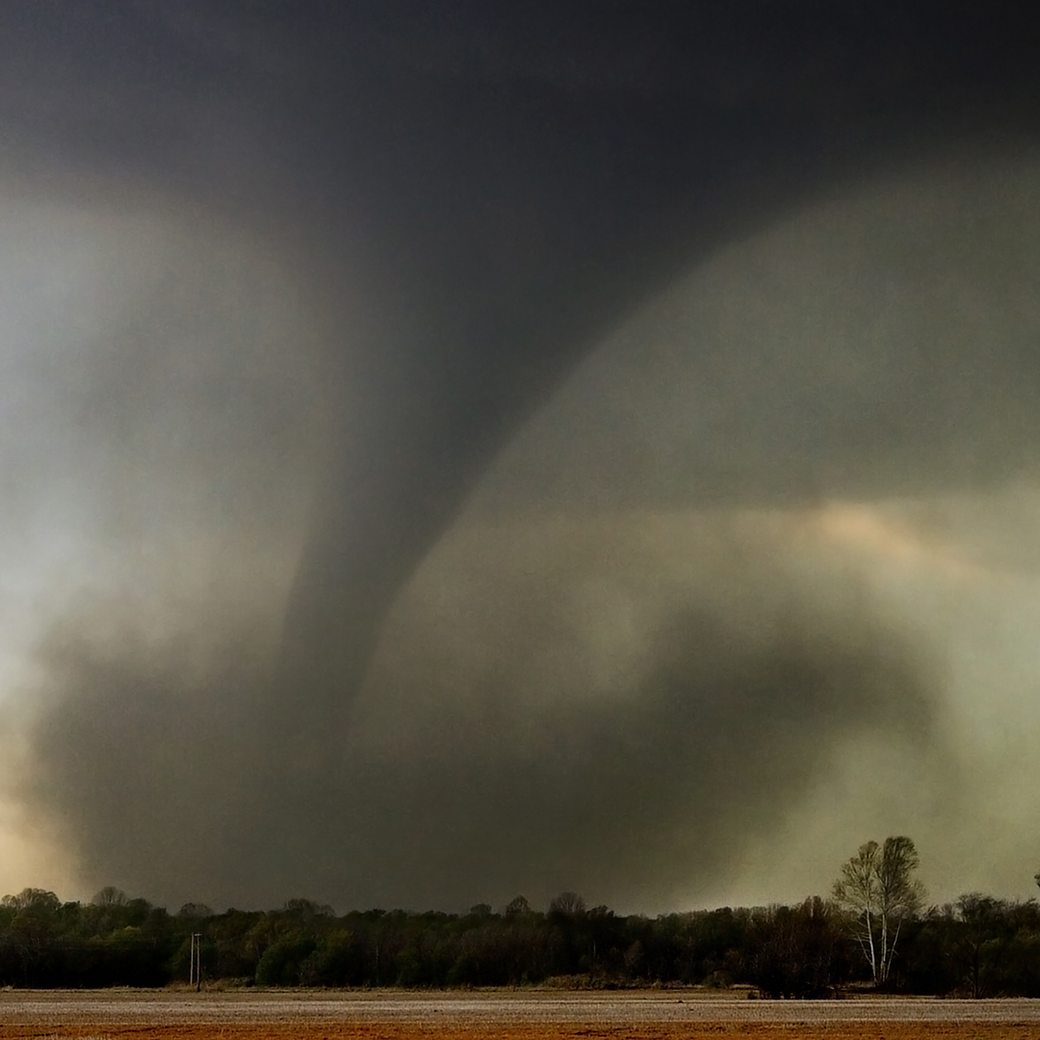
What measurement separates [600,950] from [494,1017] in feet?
146

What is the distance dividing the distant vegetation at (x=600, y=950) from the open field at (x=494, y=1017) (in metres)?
10.7

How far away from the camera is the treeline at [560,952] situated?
7981 centimetres

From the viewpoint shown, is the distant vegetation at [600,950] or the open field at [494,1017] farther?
the distant vegetation at [600,950]

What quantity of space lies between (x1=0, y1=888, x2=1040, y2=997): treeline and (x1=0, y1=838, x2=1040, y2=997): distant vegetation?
0.35 feet

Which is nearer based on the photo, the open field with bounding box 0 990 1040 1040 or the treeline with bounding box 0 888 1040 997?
the open field with bounding box 0 990 1040 1040

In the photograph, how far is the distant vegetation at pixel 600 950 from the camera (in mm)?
80188

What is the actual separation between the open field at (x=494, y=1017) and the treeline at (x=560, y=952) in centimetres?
993

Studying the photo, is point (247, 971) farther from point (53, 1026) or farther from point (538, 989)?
point (53, 1026)

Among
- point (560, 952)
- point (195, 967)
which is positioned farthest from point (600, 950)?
point (195, 967)

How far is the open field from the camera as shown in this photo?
41188 mm

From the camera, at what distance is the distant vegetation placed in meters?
80.2

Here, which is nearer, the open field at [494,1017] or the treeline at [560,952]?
the open field at [494,1017]

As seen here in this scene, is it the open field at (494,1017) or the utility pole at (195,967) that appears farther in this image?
the utility pole at (195,967)

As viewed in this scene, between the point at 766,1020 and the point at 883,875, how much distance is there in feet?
161
